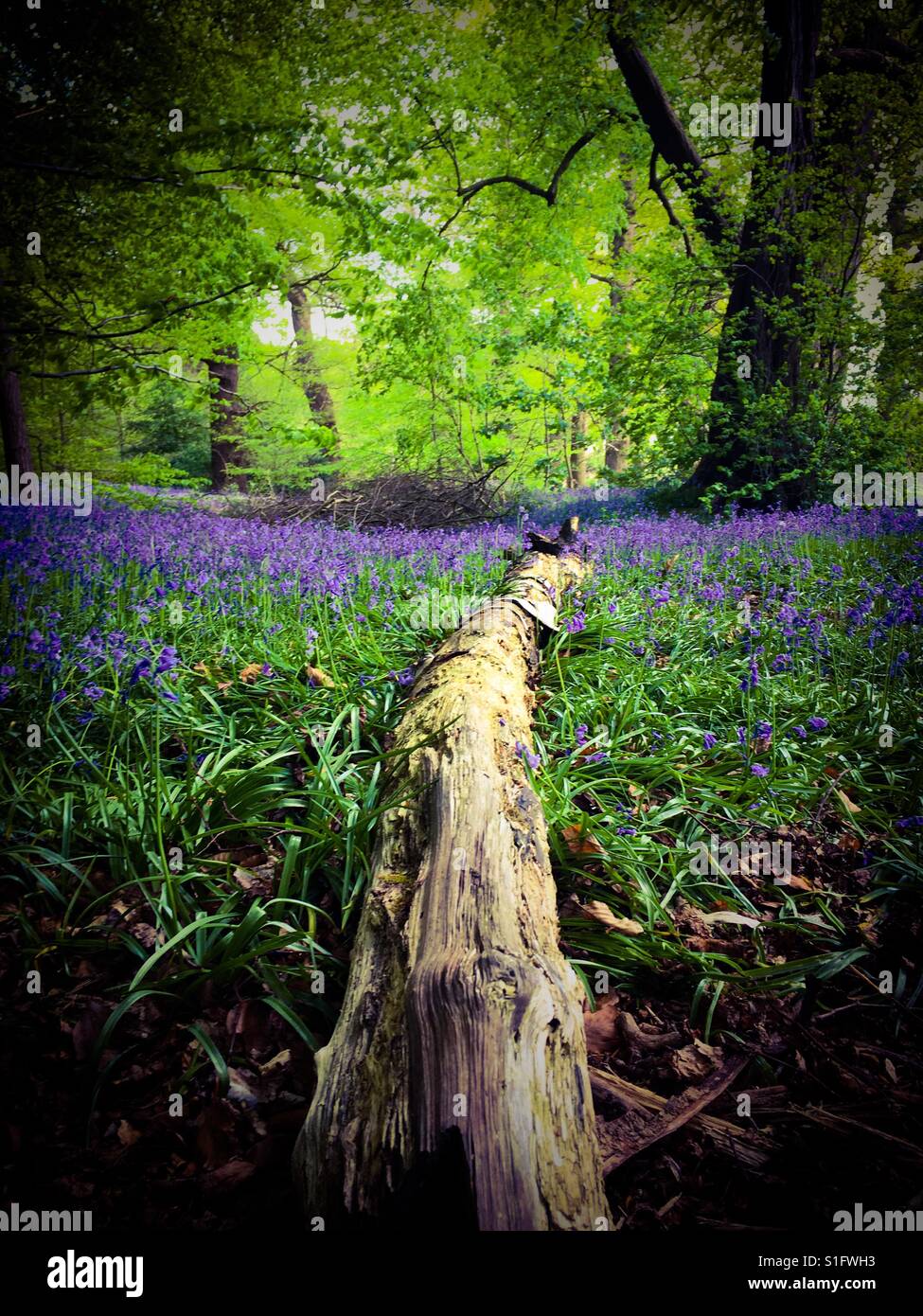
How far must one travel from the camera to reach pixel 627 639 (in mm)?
Answer: 3887

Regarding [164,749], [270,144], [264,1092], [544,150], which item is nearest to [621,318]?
[544,150]

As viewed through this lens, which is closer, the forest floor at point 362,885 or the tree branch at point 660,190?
the forest floor at point 362,885

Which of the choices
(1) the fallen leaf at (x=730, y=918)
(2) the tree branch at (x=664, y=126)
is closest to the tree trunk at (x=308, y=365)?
(2) the tree branch at (x=664, y=126)

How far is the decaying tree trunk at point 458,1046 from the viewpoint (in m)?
0.94

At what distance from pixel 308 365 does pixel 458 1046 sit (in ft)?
62.6

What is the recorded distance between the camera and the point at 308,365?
17016mm

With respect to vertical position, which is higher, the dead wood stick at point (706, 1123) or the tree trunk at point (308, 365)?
the tree trunk at point (308, 365)

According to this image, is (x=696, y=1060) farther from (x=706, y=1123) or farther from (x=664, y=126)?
(x=664, y=126)

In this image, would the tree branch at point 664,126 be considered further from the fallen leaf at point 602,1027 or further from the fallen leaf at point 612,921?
the fallen leaf at point 602,1027

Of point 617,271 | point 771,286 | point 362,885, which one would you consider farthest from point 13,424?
point 617,271

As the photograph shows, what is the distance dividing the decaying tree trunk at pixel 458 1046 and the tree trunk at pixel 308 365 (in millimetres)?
15849

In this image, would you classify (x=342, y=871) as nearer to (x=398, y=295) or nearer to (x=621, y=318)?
(x=398, y=295)

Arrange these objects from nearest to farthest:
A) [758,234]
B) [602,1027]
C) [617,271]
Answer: [602,1027] < [758,234] < [617,271]
